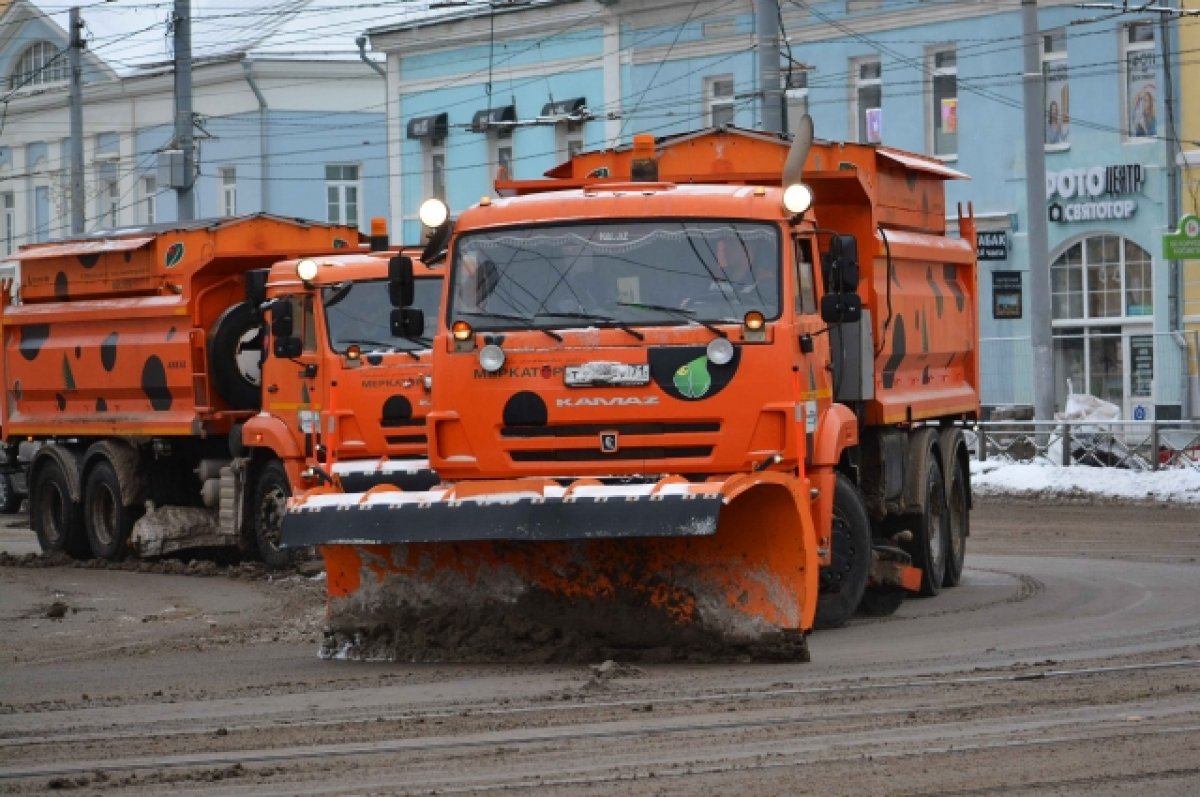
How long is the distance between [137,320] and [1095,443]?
14.1 meters

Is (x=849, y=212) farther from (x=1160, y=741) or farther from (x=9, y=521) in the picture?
(x=9, y=521)

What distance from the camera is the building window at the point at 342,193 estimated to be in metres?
55.1

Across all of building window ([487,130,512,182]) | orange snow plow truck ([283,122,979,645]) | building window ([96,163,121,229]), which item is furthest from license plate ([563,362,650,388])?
building window ([96,163,121,229])

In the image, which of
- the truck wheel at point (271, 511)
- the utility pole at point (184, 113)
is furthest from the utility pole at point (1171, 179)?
the truck wheel at point (271, 511)

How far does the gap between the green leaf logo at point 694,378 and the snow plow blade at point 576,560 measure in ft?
2.04

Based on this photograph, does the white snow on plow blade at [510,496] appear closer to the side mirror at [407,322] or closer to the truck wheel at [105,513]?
the side mirror at [407,322]

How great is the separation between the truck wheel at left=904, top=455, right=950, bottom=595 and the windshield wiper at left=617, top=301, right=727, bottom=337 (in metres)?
4.58

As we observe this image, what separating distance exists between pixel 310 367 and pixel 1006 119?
75.7ft

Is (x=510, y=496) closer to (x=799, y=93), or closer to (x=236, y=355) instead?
(x=236, y=355)

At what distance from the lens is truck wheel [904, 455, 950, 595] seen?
17031 mm

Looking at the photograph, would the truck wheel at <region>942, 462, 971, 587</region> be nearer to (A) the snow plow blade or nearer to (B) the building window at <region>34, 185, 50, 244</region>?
(A) the snow plow blade

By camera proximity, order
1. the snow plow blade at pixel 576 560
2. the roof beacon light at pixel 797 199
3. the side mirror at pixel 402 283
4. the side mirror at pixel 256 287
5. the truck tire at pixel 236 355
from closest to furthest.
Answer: the snow plow blade at pixel 576 560 < the roof beacon light at pixel 797 199 < the side mirror at pixel 402 283 < the side mirror at pixel 256 287 < the truck tire at pixel 236 355

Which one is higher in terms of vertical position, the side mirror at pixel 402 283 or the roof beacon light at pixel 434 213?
the roof beacon light at pixel 434 213

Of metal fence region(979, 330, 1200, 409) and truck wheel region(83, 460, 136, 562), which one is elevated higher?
metal fence region(979, 330, 1200, 409)
